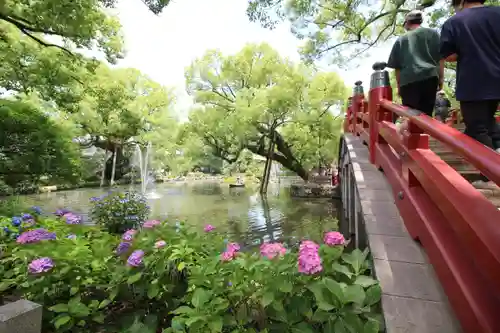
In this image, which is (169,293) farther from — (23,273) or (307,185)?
(307,185)

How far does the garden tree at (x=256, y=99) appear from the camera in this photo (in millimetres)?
17953

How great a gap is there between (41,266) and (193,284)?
4.01 ft

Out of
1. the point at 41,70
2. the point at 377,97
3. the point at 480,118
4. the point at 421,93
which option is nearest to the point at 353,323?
the point at 480,118

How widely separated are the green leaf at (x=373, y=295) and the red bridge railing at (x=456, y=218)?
1.22ft

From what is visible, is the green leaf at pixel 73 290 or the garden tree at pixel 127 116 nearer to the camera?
the green leaf at pixel 73 290

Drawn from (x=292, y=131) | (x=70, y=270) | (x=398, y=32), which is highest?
(x=398, y=32)

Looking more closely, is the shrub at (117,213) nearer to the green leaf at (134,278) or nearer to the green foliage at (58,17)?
the green foliage at (58,17)

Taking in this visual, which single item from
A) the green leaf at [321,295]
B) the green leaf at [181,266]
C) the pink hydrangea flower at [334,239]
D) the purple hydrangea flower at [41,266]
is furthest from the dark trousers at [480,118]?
the purple hydrangea flower at [41,266]

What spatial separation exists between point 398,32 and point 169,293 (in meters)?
13.9

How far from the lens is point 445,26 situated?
2338 mm

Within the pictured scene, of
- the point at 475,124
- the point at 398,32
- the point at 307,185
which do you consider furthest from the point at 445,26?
the point at 307,185

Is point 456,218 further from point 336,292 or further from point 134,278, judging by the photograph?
point 134,278

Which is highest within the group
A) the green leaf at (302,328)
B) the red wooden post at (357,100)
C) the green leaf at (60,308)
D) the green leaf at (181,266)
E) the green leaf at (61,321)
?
the red wooden post at (357,100)

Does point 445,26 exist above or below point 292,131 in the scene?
below
